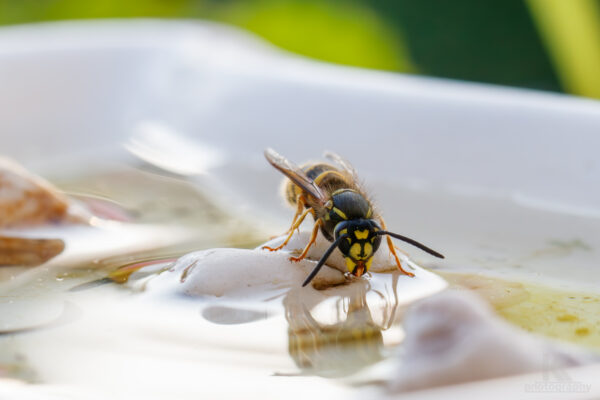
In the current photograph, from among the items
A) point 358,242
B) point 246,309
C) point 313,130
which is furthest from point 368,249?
point 313,130

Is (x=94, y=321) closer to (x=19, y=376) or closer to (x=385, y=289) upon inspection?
(x=19, y=376)

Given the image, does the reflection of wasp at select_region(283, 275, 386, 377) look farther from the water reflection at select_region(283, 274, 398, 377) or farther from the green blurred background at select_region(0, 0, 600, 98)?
the green blurred background at select_region(0, 0, 600, 98)

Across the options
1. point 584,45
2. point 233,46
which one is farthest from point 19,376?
point 584,45

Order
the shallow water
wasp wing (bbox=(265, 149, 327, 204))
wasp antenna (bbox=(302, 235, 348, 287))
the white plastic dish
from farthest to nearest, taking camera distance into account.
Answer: the white plastic dish, wasp wing (bbox=(265, 149, 327, 204)), wasp antenna (bbox=(302, 235, 348, 287)), the shallow water

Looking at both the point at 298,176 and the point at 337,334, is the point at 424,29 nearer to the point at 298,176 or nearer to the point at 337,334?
the point at 298,176

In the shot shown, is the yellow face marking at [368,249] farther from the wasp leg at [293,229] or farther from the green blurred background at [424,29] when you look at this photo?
the green blurred background at [424,29]

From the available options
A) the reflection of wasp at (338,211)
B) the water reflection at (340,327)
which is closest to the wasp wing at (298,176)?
the reflection of wasp at (338,211)

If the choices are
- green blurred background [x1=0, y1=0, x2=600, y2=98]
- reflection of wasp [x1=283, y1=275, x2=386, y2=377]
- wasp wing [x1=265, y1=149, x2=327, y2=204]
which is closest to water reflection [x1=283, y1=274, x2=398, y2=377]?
reflection of wasp [x1=283, y1=275, x2=386, y2=377]
